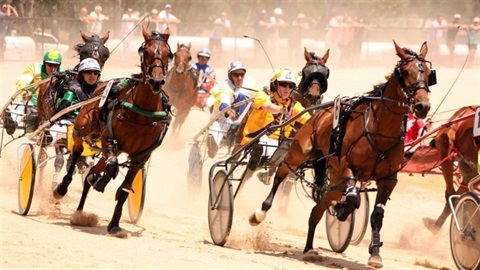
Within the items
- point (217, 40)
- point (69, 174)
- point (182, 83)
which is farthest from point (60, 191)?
point (217, 40)

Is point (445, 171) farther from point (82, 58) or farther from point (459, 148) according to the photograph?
point (82, 58)

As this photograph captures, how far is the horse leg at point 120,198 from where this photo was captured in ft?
40.5

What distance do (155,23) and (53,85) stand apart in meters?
18.7

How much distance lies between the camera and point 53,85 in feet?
49.2

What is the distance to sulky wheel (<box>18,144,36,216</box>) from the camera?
45.5 feet

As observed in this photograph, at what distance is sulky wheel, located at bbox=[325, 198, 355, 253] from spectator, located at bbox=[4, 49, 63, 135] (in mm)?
5223

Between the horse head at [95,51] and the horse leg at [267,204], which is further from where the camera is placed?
the horse head at [95,51]

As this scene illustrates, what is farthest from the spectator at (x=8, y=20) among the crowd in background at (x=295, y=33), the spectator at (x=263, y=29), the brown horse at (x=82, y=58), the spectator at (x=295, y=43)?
the brown horse at (x=82, y=58)

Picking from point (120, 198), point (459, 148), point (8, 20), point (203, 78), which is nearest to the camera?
point (120, 198)

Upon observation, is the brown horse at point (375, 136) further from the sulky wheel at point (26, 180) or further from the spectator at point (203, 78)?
the spectator at point (203, 78)

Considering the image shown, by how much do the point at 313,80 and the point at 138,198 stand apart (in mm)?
2774

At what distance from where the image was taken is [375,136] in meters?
11.0

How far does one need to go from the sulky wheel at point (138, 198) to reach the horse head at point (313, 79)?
7.40ft

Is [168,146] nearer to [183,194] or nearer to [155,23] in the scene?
[183,194]
